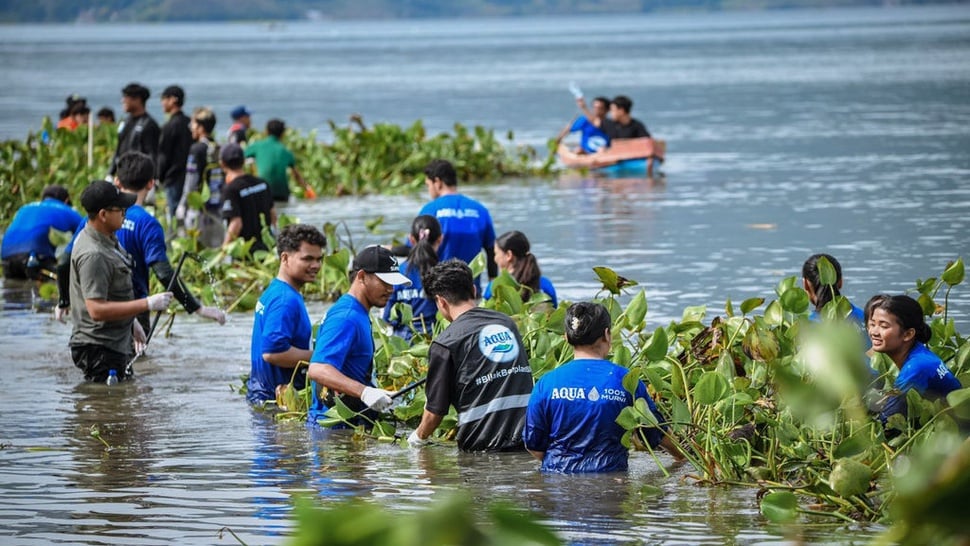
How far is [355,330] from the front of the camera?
797 centimetres

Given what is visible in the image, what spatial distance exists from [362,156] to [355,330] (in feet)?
58.4

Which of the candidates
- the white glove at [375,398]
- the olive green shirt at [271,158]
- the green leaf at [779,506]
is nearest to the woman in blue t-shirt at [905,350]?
the green leaf at [779,506]

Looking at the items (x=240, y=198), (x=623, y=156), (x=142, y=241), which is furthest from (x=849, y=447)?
(x=623, y=156)

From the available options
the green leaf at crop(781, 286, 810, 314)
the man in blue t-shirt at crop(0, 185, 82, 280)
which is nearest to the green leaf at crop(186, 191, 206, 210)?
the man in blue t-shirt at crop(0, 185, 82, 280)

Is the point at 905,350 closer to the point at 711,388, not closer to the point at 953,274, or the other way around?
the point at 711,388

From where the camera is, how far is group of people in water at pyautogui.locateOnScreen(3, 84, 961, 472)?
6820 millimetres

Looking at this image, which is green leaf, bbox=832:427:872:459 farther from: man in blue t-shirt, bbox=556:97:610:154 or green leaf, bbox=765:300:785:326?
man in blue t-shirt, bbox=556:97:610:154

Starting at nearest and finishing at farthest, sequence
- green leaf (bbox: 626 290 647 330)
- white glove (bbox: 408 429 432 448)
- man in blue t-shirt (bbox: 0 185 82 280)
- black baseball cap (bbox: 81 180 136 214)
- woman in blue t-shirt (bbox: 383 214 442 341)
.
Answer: white glove (bbox: 408 429 432 448) < green leaf (bbox: 626 290 647 330) < black baseball cap (bbox: 81 180 136 214) < woman in blue t-shirt (bbox: 383 214 442 341) < man in blue t-shirt (bbox: 0 185 82 280)

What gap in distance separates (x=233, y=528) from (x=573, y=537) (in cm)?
160

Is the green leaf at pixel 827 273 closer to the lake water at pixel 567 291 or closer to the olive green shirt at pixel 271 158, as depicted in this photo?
the lake water at pixel 567 291

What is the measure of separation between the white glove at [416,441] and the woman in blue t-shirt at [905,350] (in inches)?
97.4

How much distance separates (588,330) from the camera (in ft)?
21.7

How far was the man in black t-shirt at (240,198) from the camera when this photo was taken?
48.3ft

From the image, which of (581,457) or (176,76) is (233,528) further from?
(176,76)
